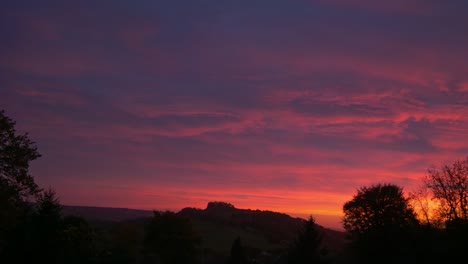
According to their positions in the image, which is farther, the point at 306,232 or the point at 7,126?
the point at 306,232

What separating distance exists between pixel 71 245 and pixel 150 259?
146ft

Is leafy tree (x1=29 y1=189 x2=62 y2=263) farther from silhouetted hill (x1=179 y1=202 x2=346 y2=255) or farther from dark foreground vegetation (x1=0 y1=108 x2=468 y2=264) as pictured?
silhouetted hill (x1=179 y1=202 x2=346 y2=255)

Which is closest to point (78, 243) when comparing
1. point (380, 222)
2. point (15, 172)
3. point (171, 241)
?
point (15, 172)

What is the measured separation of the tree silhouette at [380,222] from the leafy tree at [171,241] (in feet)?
86.0

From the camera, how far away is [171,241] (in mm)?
71312

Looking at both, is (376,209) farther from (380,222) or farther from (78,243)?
(78,243)

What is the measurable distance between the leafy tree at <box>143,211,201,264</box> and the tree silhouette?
26216 millimetres

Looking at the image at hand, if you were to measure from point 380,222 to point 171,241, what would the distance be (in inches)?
1322

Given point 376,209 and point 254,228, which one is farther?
point 254,228

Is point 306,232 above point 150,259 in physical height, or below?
above

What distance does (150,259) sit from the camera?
2916 inches

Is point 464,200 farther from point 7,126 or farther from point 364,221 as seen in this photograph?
point 7,126

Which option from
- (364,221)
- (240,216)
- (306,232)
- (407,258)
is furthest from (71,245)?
(240,216)

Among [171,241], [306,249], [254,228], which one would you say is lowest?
[171,241]
